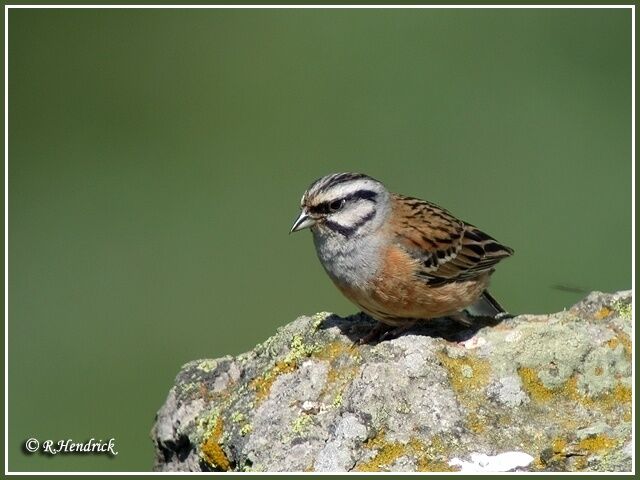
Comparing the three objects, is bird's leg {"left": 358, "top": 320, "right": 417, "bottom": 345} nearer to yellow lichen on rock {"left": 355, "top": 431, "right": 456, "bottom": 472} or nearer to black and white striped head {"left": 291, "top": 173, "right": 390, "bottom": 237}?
black and white striped head {"left": 291, "top": 173, "right": 390, "bottom": 237}

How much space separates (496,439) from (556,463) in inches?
14.6

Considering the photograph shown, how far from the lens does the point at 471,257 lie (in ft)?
26.3

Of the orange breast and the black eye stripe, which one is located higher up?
the black eye stripe

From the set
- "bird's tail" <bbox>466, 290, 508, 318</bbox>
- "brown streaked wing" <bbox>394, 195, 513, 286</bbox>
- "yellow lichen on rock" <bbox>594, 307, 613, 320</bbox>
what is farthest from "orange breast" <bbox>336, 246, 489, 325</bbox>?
"yellow lichen on rock" <bbox>594, 307, 613, 320</bbox>

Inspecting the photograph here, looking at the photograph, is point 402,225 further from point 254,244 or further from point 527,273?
point 254,244

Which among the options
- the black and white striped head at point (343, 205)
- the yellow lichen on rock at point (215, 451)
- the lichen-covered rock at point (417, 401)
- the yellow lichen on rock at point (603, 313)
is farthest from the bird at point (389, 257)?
the yellow lichen on rock at point (215, 451)

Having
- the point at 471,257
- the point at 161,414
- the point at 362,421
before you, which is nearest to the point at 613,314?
the point at 471,257

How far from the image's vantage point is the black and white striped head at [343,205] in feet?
24.6

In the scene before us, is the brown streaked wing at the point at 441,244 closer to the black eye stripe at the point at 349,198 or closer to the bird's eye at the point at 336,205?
the black eye stripe at the point at 349,198

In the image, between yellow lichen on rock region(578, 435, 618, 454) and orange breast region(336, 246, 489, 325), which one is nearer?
yellow lichen on rock region(578, 435, 618, 454)

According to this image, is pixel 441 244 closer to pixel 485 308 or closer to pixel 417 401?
pixel 485 308

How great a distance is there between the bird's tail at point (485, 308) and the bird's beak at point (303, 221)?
1.39m

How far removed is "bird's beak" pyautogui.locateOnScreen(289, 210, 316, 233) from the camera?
7.50 m

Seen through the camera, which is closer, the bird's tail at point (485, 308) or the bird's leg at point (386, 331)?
the bird's leg at point (386, 331)
